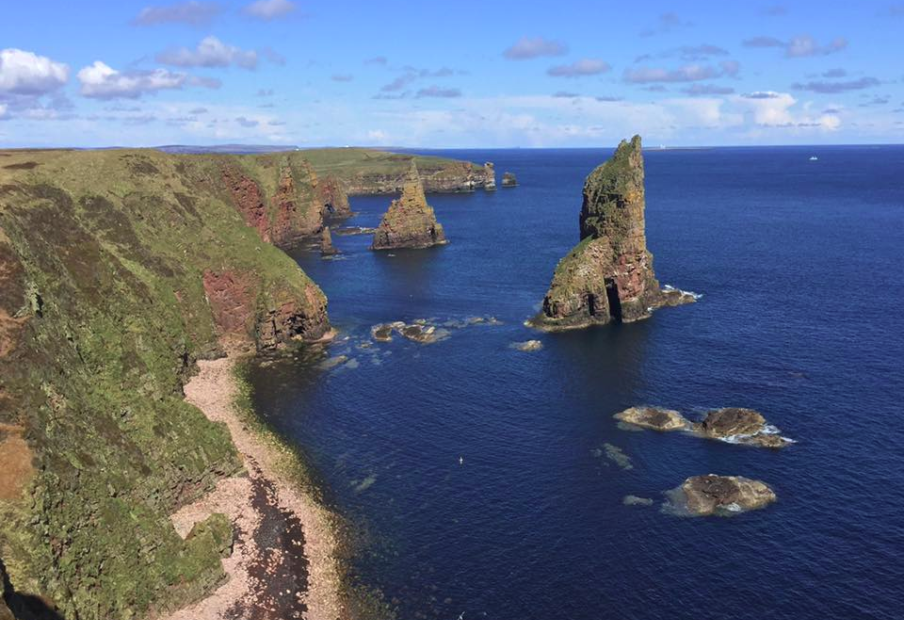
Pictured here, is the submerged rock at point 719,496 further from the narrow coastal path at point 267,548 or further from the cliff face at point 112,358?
the cliff face at point 112,358

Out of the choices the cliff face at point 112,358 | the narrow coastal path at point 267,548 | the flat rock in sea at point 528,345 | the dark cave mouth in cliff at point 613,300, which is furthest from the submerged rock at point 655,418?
the cliff face at point 112,358

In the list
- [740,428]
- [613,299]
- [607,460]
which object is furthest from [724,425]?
[613,299]

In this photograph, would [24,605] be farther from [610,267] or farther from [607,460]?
[610,267]

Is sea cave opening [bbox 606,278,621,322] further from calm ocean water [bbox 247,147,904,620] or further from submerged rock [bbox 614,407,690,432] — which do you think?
submerged rock [bbox 614,407,690,432]

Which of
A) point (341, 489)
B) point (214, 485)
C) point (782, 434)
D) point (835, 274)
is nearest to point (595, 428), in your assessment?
point (782, 434)

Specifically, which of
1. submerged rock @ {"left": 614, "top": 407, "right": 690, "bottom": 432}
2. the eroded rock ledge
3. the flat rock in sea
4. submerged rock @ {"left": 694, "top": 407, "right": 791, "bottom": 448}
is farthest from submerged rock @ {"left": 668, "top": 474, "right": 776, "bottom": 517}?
the flat rock in sea

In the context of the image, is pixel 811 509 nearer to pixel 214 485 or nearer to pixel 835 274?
pixel 214 485
